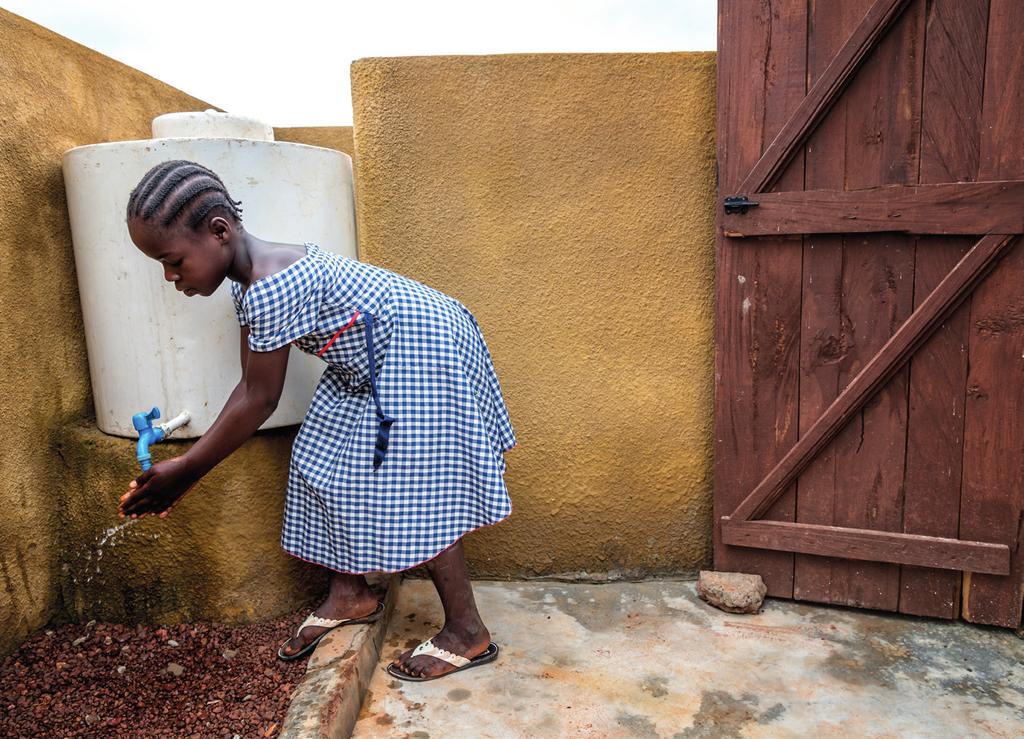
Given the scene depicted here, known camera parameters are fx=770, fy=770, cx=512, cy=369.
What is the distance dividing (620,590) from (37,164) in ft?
8.42

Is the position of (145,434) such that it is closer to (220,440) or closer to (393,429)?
(220,440)

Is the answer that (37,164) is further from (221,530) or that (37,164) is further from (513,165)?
(513,165)

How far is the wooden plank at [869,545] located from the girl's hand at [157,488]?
1920mm

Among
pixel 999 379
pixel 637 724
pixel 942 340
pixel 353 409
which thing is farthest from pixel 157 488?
pixel 999 379

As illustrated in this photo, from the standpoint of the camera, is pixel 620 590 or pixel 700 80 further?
pixel 620 590

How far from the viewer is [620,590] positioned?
3008 millimetres

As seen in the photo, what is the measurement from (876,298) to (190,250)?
2190mm

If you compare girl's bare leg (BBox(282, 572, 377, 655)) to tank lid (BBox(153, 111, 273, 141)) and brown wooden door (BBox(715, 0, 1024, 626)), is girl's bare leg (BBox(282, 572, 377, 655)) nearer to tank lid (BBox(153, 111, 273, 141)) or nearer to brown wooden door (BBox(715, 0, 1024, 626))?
brown wooden door (BBox(715, 0, 1024, 626))

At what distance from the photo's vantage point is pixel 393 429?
2217mm

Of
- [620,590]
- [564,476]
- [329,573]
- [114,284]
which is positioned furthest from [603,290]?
[114,284]

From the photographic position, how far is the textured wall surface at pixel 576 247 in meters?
2.81

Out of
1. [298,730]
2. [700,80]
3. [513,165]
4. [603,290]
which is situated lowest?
[298,730]

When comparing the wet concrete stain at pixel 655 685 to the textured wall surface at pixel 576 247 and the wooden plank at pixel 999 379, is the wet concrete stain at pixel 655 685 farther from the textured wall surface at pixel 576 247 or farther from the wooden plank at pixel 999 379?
the wooden plank at pixel 999 379

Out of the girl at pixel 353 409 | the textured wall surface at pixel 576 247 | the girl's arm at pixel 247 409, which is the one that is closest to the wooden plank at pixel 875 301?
the textured wall surface at pixel 576 247
